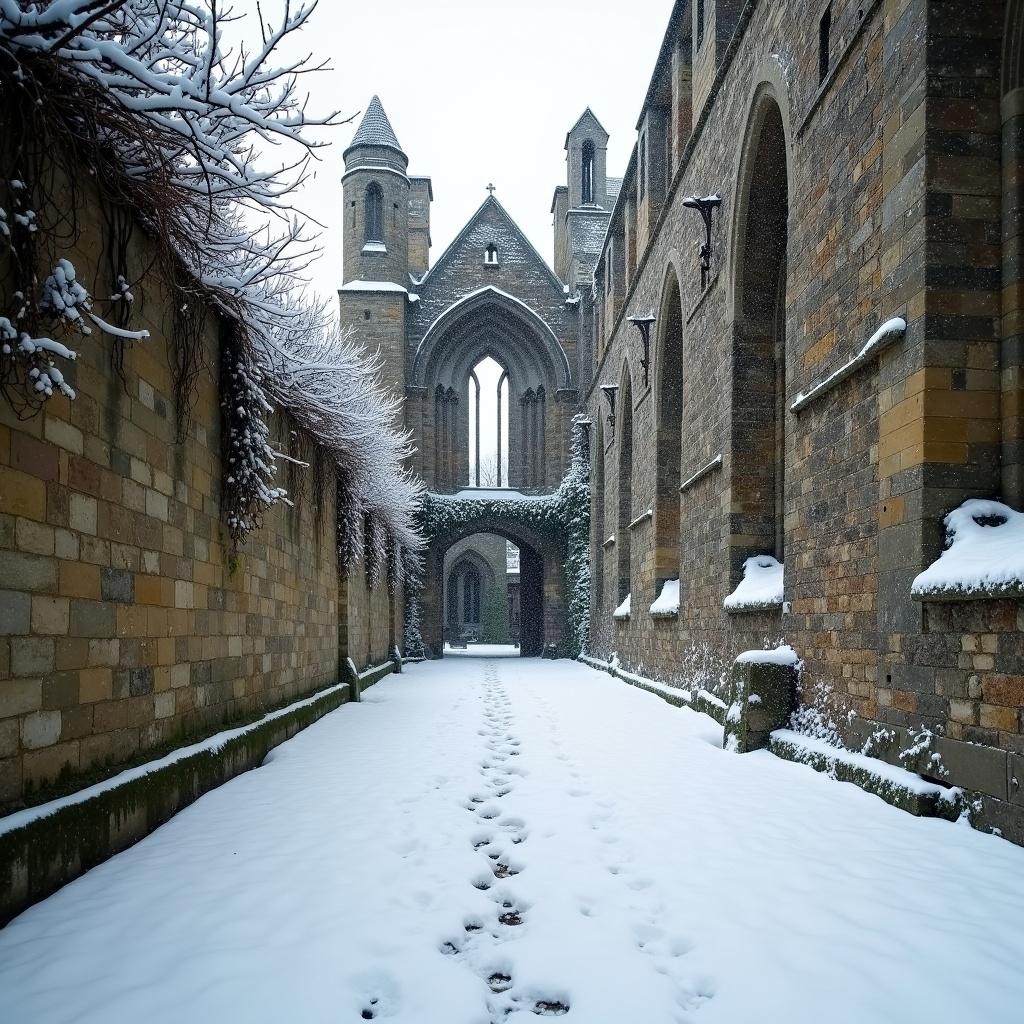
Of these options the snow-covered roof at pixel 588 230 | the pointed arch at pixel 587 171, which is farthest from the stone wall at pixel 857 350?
the pointed arch at pixel 587 171

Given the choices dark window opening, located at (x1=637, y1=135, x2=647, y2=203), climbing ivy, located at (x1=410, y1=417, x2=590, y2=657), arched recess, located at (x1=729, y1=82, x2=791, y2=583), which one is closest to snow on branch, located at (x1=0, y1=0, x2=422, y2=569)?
arched recess, located at (x1=729, y1=82, x2=791, y2=583)

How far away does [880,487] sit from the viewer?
4535mm

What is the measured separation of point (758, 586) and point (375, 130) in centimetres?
1879

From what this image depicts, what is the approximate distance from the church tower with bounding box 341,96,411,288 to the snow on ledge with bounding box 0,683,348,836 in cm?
1700

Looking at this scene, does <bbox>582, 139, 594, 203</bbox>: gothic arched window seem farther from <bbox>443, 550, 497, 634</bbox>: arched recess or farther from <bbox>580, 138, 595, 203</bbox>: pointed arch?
<bbox>443, 550, 497, 634</bbox>: arched recess

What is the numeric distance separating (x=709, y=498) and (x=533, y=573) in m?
14.8

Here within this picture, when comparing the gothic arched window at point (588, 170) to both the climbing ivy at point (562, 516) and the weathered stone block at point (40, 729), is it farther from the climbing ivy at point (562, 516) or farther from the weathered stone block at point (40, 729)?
the weathered stone block at point (40, 729)

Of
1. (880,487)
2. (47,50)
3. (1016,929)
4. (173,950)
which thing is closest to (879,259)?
(880,487)

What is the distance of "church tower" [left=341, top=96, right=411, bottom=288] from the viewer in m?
21.2

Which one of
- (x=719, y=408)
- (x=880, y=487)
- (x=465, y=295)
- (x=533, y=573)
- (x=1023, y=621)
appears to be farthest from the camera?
(x=533, y=573)

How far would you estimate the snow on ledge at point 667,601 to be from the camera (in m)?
10.1

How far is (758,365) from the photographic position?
780 centimetres

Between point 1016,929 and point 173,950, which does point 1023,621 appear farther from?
point 173,950

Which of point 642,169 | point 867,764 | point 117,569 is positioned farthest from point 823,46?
point 642,169
